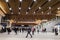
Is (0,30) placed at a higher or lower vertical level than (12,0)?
lower

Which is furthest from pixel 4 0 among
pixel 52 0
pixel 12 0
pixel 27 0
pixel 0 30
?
pixel 0 30

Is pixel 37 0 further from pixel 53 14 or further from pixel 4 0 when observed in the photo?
pixel 53 14

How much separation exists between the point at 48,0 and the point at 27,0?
354cm

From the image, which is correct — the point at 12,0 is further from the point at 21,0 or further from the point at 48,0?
the point at 48,0

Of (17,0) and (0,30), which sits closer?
(17,0)

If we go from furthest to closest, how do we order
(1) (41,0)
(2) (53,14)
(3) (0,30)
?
1. (2) (53,14)
2. (3) (0,30)
3. (1) (41,0)

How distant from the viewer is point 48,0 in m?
27.5

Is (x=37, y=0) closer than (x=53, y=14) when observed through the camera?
Yes

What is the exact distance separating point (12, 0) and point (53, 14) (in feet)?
81.8

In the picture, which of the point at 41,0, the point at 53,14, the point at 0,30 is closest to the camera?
the point at 41,0

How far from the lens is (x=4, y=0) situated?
26938 millimetres

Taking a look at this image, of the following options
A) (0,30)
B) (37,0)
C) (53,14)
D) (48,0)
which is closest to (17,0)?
(37,0)

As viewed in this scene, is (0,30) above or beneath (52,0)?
beneath

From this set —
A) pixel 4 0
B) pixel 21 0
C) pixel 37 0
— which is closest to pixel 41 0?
pixel 37 0
